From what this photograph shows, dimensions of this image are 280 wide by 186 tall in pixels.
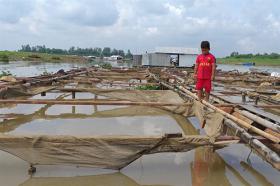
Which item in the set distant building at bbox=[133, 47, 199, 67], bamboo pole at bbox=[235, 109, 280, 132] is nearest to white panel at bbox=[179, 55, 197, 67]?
distant building at bbox=[133, 47, 199, 67]

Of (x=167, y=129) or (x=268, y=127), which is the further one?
(x=167, y=129)

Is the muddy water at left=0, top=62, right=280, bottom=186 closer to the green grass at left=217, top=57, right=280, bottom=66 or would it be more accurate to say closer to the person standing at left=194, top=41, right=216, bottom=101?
the person standing at left=194, top=41, right=216, bottom=101

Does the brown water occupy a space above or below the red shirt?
below

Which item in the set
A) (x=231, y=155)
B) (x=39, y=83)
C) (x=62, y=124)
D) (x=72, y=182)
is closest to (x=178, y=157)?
(x=231, y=155)

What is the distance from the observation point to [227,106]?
5.69m

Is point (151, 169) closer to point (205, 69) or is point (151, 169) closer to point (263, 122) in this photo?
point (263, 122)

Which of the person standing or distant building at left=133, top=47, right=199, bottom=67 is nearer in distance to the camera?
the person standing

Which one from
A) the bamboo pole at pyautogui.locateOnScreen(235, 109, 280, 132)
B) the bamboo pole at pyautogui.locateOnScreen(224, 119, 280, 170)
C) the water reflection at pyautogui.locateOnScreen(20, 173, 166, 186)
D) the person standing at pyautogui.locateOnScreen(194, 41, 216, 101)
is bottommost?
the water reflection at pyautogui.locateOnScreen(20, 173, 166, 186)

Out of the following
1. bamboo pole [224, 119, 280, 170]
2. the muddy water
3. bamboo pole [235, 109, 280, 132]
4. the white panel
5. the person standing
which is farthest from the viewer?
the white panel

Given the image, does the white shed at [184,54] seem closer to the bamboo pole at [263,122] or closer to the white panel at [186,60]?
the white panel at [186,60]

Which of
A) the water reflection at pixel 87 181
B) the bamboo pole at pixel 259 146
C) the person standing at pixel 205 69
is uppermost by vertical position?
the person standing at pixel 205 69

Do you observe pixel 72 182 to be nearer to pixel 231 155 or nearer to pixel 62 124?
pixel 231 155

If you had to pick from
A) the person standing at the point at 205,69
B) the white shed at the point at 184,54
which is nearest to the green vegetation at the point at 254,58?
the white shed at the point at 184,54

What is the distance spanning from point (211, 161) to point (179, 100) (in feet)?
10.7
